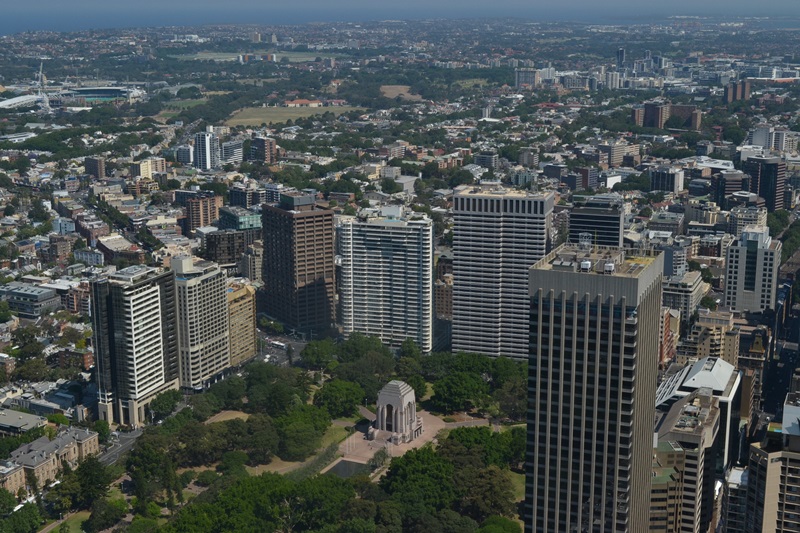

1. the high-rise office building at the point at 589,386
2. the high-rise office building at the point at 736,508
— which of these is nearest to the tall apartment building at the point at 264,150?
the high-rise office building at the point at 736,508

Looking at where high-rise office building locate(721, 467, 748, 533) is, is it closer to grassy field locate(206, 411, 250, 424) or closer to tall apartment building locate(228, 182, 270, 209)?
grassy field locate(206, 411, 250, 424)

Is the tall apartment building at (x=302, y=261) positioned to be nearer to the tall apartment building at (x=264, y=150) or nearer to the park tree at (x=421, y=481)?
the park tree at (x=421, y=481)

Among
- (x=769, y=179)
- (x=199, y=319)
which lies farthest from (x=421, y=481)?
(x=769, y=179)

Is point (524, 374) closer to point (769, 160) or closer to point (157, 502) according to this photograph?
point (157, 502)

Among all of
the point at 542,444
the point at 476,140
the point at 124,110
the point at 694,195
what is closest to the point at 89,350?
the point at 542,444

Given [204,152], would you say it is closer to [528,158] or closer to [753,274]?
[528,158]

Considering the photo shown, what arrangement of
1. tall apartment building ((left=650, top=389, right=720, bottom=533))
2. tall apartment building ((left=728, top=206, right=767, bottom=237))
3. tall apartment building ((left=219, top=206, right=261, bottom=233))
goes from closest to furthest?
tall apartment building ((left=650, top=389, right=720, bottom=533))
tall apartment building ((left=219, top=206, right=261, bottom=233))
tall apartment building ((left=728, top=206, right=767, bottom=237))

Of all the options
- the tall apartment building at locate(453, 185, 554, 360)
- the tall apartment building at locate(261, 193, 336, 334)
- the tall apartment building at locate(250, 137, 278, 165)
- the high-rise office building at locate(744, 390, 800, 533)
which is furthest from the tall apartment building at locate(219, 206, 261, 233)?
the high-rise office building at locate(744, 390, 800, 533)
